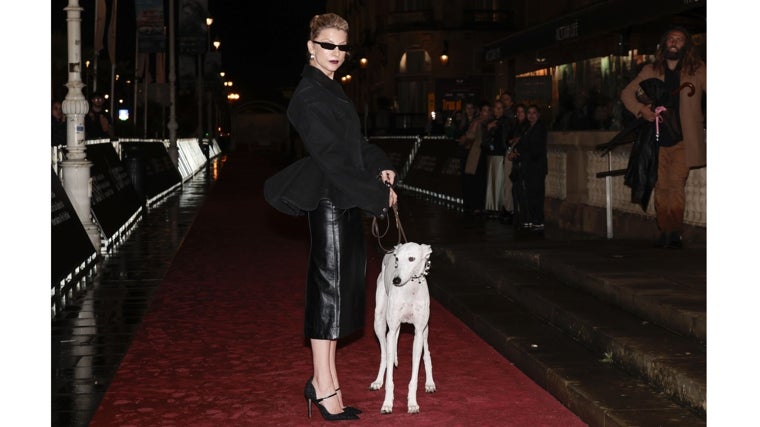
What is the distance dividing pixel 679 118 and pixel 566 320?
9.81 ft

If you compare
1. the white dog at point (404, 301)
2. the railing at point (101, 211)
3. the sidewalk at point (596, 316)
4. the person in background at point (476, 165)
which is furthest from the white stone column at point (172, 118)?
the white dog at point (404, 301)

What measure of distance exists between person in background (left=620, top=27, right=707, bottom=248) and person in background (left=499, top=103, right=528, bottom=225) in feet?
16.6

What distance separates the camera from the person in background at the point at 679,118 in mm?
9594

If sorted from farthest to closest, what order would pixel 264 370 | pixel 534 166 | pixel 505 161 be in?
pixel 505 161
pixel 534 166
pixel 264 370

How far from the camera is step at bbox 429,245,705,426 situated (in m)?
5.46

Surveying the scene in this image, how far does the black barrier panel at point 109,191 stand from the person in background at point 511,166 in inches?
225

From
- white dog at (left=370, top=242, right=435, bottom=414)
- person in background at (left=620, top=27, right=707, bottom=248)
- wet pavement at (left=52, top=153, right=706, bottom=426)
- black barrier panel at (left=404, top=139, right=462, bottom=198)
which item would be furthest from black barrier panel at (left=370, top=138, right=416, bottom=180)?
white dog at (left=370, top=242, right=435, bottom=414)

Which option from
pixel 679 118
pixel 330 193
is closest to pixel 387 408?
pixel 330 193

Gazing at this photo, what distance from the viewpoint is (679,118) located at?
9.70 metres

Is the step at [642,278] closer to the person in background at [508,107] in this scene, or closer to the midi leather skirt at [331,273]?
the midi leather skirt at [331,273]

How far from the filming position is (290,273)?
38.9 feet

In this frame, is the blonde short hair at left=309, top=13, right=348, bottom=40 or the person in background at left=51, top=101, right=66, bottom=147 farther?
the person in background at left=51, top=101, right=66, bottom=147

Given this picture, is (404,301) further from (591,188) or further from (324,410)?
(591,188)

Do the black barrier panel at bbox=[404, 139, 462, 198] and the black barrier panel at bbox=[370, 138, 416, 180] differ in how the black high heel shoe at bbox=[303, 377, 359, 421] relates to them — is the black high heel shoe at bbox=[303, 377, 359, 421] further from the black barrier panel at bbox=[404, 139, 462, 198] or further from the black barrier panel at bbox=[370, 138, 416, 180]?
the black barrier panel at bbox=[370, 138, 416, 180]
